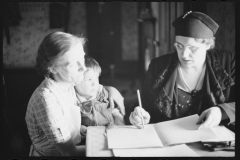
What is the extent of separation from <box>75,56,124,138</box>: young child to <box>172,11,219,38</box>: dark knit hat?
0.45m

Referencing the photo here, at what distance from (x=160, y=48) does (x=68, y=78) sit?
1.63 ft

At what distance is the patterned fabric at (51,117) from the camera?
1031 mm

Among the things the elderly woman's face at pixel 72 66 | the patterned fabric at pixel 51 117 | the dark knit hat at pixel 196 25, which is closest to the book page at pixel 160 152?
the patterned fabric at pixel 51 117

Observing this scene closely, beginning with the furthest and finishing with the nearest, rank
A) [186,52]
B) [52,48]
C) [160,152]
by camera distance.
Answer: [186,52] < [52,48] < [160,152]

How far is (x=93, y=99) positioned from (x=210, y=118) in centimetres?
55

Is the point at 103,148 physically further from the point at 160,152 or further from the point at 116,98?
the point at 116,98

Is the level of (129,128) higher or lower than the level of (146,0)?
lower

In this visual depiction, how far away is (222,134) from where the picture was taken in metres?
1.04

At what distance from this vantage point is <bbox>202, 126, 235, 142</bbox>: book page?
100cm

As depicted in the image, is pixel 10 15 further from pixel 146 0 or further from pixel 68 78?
pixel 146 0

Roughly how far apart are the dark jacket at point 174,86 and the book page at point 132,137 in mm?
166

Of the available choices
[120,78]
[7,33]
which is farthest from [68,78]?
[7,33]

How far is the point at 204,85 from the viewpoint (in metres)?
1.22

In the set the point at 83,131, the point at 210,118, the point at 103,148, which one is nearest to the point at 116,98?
the point at 83,131
